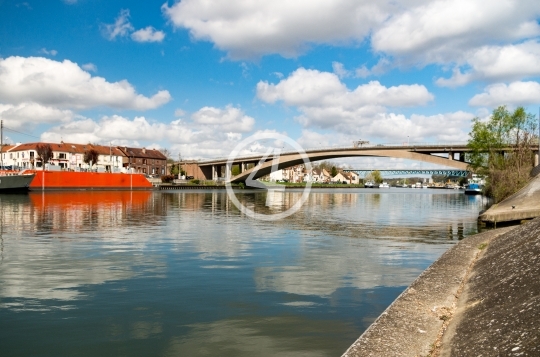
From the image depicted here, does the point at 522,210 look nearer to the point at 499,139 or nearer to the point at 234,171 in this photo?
the point at 499,139

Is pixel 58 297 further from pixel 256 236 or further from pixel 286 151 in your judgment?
pixel 286 151

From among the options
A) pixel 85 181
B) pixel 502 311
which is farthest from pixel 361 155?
pixel 502 311

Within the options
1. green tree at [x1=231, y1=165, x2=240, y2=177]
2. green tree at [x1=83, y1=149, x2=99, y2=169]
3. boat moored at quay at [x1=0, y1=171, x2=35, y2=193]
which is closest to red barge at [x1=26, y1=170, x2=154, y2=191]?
boat moored at quay at [x1=0, y1=171, x2=35, y2=193]

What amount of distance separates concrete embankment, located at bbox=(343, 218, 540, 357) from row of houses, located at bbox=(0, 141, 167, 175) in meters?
113

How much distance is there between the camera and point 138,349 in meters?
7.41

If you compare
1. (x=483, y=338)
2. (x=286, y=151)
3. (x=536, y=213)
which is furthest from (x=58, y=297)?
(x=286, y=151)

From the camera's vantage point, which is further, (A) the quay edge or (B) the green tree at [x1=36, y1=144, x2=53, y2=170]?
(B) the green tree at [x1=36, y1=144, x2=53, y2=170]

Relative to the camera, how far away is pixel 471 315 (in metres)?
7.12

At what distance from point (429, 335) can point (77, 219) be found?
88.4 feet

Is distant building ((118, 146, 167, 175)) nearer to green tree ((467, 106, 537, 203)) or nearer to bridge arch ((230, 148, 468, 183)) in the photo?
bridge arch ((230, 148, 468, 183))

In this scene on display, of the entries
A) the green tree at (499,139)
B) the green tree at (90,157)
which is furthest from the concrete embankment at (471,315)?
the green tree at (90,157)

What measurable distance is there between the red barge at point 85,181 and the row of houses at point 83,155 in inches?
862

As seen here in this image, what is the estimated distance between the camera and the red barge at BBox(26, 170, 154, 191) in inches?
3100

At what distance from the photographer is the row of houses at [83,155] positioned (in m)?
125
